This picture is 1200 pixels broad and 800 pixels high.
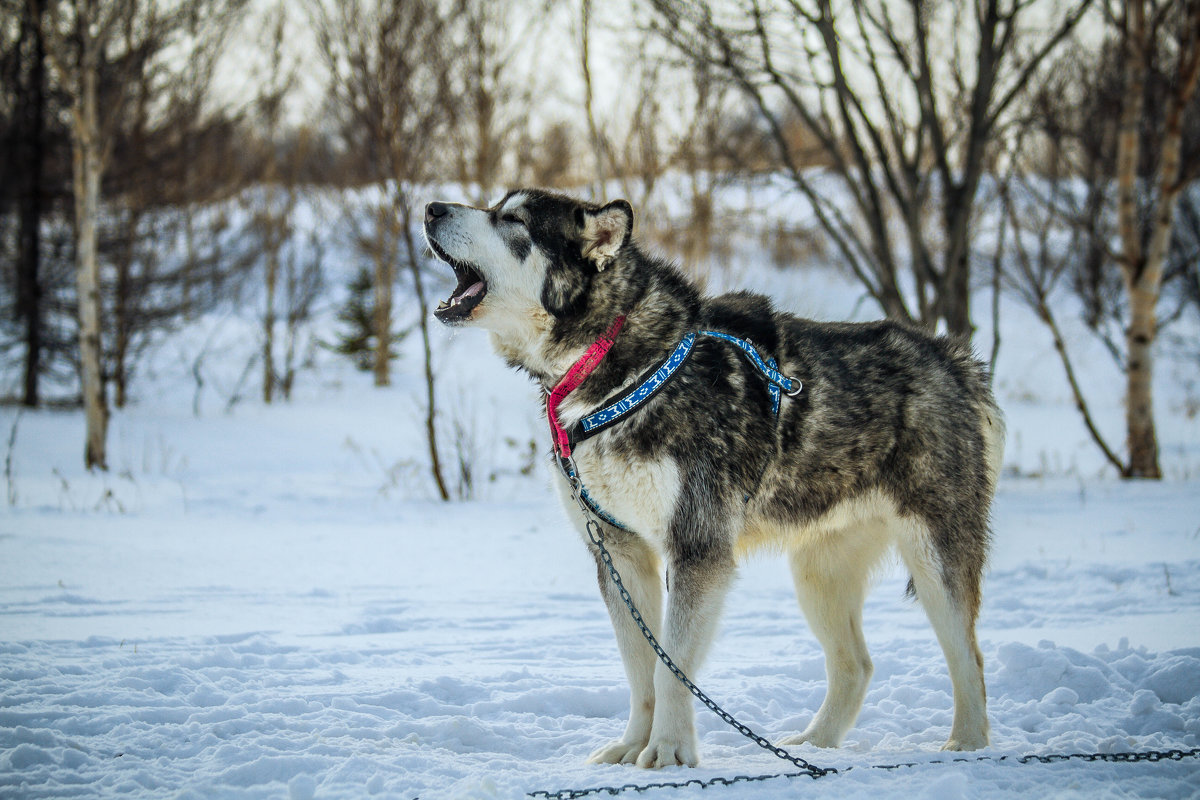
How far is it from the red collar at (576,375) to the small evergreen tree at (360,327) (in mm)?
20380

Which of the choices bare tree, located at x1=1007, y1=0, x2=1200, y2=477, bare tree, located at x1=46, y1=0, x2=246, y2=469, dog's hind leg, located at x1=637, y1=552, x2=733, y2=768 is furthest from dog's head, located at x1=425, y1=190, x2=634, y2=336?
bare tree, located at x1=46, y1=0, x2=246, y2=469

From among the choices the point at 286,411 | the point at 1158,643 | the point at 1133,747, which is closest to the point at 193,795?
the point at 1133,747

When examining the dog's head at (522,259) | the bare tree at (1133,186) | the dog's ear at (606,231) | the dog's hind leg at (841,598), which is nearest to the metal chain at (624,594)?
the dog's hind leg at (841,598)

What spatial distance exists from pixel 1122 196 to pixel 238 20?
11822 millimetres

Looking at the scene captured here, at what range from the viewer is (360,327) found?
23.8 meters

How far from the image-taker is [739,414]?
2883mm

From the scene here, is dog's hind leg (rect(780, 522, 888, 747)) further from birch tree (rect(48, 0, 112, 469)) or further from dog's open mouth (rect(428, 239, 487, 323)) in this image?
birch tree (rect(48, 0, 112, 469))

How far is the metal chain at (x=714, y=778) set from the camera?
2461 millimetres

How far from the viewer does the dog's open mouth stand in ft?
9.61

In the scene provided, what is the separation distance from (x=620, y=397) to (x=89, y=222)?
9.75m

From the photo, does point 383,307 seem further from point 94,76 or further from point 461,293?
point 461,293

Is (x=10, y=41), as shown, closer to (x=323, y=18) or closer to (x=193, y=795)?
(x=323, y=18)

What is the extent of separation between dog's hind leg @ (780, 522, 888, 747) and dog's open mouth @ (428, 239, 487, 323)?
5.61ft

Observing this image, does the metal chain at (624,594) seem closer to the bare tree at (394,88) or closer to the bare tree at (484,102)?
the bare tree at (394,88)
